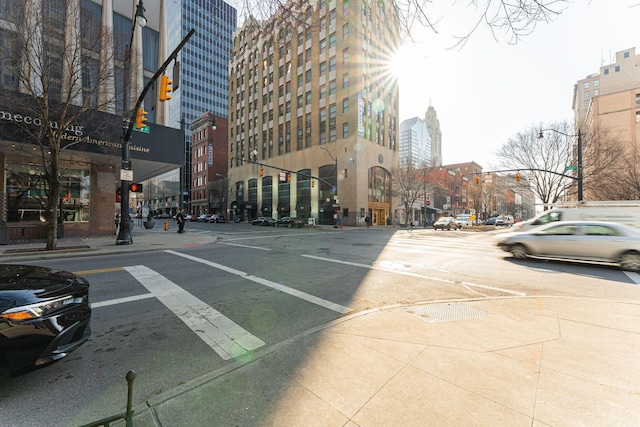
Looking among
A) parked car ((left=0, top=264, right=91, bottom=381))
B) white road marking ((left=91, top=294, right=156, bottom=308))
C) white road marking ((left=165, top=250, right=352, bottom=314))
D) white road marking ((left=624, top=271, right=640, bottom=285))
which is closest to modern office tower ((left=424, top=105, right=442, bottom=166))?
white road marking ((left=624, top=271, right=640, bottom=285))

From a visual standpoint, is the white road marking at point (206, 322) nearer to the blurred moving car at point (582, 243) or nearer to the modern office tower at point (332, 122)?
the blurred moving car at point (582, 243)

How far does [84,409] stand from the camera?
2.43m

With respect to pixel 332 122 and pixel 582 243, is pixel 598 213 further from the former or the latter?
pixel 332 122

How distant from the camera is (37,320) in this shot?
2.68m

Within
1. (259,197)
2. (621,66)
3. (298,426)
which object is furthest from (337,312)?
(621,66)

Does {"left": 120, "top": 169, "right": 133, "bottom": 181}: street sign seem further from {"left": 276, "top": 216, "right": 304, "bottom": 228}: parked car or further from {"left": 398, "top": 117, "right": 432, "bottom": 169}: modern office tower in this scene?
{"left": 398, "top": 117, "right": 432, "bottom": 169}: modern office tower

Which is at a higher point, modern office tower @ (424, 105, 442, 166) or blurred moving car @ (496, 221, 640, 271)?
modern office tower @ (424, 105, 442, 166)

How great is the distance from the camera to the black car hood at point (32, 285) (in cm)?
273

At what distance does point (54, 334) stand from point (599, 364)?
18.8ft

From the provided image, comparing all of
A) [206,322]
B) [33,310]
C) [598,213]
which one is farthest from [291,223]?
[33,310]

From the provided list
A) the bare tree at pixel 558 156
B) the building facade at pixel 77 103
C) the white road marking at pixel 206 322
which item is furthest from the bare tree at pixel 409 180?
the white road marking at pixel 206 322

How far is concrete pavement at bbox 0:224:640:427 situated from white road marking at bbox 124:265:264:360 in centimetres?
36

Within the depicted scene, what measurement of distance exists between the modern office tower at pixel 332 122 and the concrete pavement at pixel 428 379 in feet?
103

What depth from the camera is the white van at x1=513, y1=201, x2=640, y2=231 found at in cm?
1259
